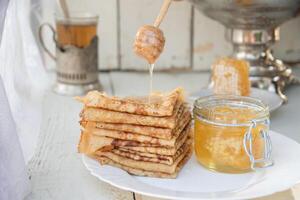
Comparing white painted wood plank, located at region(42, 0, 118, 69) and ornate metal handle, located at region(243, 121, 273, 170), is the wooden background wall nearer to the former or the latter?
white painted wood plank, located at region(42, 0, 118, 69)

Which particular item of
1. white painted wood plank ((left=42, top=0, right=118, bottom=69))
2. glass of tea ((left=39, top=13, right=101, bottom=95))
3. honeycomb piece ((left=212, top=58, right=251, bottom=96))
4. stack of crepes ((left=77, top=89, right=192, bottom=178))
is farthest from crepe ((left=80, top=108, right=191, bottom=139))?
white painted wood plank ((left=42, top=0, right=118, bottom=69))

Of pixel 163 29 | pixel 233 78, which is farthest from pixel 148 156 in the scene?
pixel 163 29

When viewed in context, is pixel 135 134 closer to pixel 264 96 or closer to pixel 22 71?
pixel 22 71

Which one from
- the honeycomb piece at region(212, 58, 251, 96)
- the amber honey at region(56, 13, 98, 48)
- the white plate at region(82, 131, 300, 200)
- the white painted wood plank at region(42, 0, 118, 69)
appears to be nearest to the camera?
the white plate at region(82, 131, 300, 200)

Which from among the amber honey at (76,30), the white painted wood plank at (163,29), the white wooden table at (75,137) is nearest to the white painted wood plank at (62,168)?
the white wooden table at (75,137)

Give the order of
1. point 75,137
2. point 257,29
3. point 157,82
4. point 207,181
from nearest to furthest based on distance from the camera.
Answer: point 207,181 < point 75,137 < point 257,29 < point 157,82

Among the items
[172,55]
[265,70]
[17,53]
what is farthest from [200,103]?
[172,55]

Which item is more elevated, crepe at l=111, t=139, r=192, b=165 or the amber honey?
the amber honey

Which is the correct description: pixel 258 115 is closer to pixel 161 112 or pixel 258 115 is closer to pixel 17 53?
pixel 161 112
